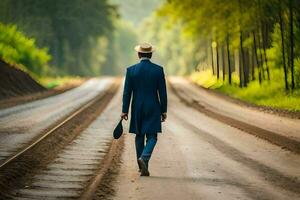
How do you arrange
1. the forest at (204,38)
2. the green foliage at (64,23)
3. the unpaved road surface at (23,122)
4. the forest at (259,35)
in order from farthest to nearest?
the green foliage at (64,23), the forest at (204,38), the forest at (259,35), the unpaved road surface at (23,122)

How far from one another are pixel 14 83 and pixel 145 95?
30.2 metres

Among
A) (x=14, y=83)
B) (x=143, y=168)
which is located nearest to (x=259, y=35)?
(x=14, y=83)

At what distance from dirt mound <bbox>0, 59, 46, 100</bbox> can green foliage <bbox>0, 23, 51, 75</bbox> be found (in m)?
2.24

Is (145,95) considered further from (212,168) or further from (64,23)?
(64,23)

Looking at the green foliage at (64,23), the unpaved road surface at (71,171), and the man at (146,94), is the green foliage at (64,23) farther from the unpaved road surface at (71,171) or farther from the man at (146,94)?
the man at (146,94)

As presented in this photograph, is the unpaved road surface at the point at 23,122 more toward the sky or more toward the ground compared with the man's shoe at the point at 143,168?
more toward the sky

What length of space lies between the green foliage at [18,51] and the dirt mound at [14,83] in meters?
2.24

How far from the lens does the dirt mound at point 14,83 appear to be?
37.6 meters

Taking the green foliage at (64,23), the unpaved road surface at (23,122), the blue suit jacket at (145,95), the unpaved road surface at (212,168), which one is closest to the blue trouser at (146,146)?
the blue suit jacket at (145,95)

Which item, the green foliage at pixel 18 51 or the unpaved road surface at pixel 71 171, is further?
the green foliage at pixel 18 51

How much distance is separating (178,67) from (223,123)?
101m

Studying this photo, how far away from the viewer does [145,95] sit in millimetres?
10820

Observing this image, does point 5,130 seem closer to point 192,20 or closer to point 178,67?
point 192,20

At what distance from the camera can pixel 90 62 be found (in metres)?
93.8
